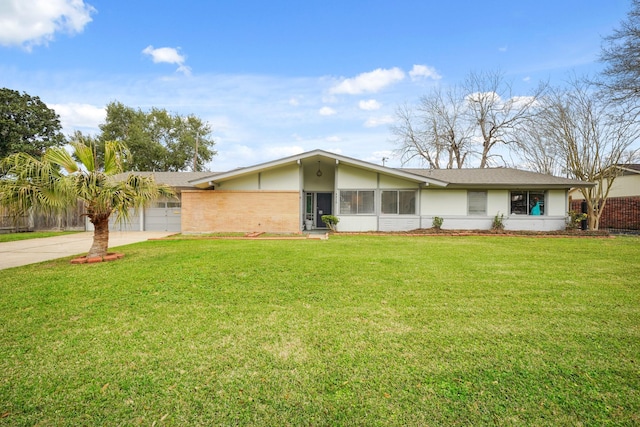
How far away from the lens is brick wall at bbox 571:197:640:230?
16.4 m

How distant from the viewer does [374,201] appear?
1464 cm

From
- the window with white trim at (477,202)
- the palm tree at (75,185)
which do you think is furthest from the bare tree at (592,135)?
the palm tree at (75,185)

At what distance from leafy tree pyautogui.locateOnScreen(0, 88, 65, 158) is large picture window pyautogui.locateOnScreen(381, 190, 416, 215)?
25213 millimetres

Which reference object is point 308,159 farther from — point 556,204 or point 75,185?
point 556,204

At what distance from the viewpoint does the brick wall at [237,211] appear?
1401cm

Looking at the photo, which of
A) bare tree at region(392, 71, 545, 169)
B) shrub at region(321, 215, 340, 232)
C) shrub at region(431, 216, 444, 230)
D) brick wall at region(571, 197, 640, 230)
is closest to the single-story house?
shrub at region(431, 216, 444, 230)

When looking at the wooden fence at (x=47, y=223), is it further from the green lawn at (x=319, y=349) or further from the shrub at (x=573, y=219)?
the shrub at (x=573, y=219)

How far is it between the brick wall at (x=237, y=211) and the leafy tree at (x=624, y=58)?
16.0 meters

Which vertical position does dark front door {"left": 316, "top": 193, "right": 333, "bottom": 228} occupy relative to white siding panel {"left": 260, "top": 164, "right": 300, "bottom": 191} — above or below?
below

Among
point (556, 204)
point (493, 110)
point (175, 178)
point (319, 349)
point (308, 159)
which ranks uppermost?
point (493, 110)

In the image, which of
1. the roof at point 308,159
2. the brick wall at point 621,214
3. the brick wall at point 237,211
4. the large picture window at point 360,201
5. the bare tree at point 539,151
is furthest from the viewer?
the bare tree at point 539,151

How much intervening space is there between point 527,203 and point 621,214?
7762 mm

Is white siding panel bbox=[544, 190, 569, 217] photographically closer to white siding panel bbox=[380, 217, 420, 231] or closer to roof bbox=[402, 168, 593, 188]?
roof bbox=[402, 168, 593, 188]

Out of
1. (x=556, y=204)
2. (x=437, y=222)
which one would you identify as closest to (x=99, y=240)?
(x=437, y=222)
